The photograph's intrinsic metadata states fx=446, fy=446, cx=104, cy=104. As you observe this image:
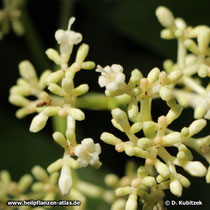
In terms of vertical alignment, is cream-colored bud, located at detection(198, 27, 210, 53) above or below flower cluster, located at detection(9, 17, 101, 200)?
above

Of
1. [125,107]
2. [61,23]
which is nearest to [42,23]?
[61,23]

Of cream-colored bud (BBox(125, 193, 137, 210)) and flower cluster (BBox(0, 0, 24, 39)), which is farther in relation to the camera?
flower cluster (BBox(0, 0, 24, 39))

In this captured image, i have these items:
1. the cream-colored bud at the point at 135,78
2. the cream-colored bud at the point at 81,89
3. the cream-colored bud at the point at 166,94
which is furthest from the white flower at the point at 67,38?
the cream-colored bud at the point at 166,94

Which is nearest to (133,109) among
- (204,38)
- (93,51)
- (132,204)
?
(132,204)

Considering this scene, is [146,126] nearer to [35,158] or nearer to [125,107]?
[125,107]

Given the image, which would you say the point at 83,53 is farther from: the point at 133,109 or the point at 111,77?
the point at 133,109

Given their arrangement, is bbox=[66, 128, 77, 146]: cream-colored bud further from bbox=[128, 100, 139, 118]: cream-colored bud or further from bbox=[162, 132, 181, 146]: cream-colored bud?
bbox=[162, 132, 181, 146]: cream-colored bud

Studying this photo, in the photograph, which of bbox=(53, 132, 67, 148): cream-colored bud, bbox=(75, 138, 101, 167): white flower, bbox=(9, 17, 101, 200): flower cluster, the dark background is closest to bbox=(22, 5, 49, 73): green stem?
the dark background

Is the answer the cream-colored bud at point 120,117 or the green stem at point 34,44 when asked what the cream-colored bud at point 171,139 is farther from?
the green stem at point 34,44
